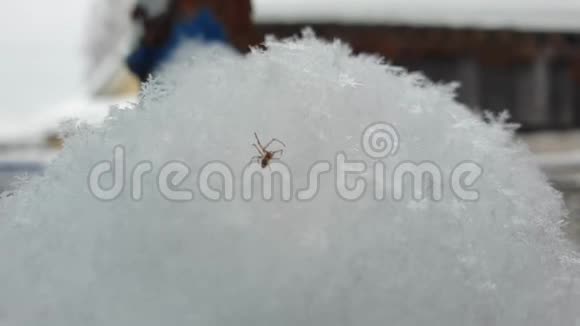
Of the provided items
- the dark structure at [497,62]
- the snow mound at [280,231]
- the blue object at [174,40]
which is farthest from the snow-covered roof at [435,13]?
the snow mound at [280,231]

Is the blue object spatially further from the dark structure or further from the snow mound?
the dark structure

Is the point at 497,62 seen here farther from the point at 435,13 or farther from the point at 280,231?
the point at 280,231

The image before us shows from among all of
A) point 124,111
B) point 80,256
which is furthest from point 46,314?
point 124,111

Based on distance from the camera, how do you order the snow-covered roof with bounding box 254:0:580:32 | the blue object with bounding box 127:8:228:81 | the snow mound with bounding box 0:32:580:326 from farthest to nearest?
the snow-covered roof with bounding box 254:0:580:32 → the blue object with bounding box 127:8:228:81 → the snow mound with bounding box 0:32:580:326

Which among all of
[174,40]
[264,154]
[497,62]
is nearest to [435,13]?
[497,62]

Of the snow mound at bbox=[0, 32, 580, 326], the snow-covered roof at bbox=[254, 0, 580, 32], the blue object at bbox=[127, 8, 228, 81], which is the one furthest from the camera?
the snow-covered roof at bbox=[254, 0, 580, 32]

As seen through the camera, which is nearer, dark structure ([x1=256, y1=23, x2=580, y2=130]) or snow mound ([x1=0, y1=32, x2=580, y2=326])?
snow mound ([x1=0, y1=32, x2=580, y2=326])

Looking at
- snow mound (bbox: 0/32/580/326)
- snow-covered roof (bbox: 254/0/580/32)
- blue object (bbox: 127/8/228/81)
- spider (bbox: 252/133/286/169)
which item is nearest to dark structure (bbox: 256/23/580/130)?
snow-covered roof (bbox: 254/0/580/32)

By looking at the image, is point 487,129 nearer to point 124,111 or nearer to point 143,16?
point 124,111
